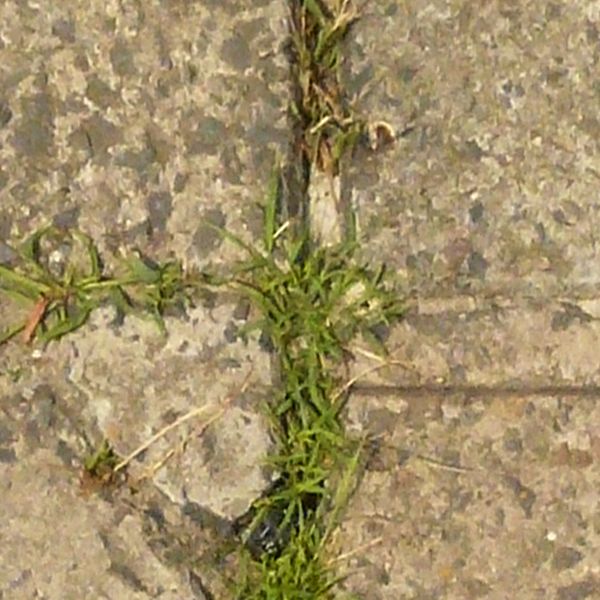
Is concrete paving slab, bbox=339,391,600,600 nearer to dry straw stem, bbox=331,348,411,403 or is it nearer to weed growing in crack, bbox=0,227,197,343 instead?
dry straw stem, bbox=331,348,411,403

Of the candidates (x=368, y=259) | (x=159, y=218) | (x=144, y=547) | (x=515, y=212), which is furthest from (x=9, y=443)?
(x=515, y=212)

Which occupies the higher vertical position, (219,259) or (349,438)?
(219,259)

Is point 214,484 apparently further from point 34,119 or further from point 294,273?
point 34,119

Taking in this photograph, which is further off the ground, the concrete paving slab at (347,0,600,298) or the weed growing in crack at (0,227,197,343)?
the concrete paving slab at (347,0,600,298)

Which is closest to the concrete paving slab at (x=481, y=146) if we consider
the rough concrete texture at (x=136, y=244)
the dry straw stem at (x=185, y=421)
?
the rough concrete texture at (x=136, y=244)

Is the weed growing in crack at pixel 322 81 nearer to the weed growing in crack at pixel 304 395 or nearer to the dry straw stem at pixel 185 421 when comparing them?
the weed growing in crack at pixel 304 395

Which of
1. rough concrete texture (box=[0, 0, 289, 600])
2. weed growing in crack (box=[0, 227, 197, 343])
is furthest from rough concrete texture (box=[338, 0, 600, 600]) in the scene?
weed growing in crack (box=[0, 227, 197, 343])
